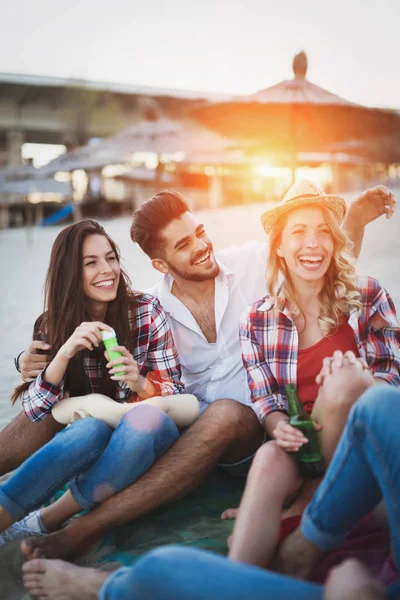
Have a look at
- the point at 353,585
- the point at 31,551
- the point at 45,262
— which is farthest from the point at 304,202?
the point at 45,262

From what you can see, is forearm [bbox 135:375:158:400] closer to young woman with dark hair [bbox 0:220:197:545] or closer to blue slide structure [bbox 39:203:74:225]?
young woman with dark hair [bbox 0:220:197:545]

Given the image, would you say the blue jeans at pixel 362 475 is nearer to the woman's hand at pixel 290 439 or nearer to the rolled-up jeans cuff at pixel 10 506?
the woman's hand at pixel 290 439

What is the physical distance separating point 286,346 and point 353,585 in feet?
4.25

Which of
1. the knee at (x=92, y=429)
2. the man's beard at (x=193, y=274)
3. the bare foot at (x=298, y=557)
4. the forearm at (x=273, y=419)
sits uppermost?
the man's beard at (x=193, y=274)

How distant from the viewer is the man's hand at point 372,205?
10.7 feet

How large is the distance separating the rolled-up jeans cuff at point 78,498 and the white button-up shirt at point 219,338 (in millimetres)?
799

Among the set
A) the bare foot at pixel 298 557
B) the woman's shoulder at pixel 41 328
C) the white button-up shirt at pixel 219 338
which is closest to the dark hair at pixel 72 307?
the woman's shoulder at pixel 41 328

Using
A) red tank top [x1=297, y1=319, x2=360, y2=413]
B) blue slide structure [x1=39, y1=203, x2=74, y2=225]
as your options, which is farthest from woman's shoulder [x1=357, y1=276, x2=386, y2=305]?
blue slide structure [x1=39, y1=203, x2=74, y2=225]

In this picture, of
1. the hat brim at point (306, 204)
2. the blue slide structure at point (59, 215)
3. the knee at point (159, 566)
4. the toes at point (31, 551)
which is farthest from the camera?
the blue slide structure at point (59, 215)

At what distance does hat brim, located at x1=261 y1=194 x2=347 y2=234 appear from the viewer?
2.63 meters

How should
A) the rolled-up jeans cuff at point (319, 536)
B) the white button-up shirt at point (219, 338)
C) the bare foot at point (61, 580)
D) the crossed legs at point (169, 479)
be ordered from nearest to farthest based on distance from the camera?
the rolled-up jeans cuff at point (319, 536) → the bare foot at point (61, 580) → the crossed legs at point (169, 479) → the white button-up shirt at point (219, 338)

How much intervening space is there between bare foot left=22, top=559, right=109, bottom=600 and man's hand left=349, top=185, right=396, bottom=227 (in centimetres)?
223

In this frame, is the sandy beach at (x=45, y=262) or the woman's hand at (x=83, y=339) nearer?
the woman's hand at (x=83, y=339)

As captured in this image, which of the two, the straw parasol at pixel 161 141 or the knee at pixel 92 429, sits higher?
the straw parasol at pixel 161 141
